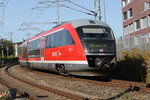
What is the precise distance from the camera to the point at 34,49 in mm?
20812

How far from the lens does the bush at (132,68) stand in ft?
46.0

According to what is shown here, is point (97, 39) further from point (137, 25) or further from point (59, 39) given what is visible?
point (137, 25)

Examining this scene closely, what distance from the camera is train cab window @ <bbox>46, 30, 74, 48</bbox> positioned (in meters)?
13.3

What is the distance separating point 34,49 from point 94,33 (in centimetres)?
917

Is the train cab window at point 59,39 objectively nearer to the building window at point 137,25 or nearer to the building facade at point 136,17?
the building facade at point 136,17

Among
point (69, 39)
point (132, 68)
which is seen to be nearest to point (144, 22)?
point (132, 68)

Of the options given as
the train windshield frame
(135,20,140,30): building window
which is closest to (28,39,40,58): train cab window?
the train windshield frame

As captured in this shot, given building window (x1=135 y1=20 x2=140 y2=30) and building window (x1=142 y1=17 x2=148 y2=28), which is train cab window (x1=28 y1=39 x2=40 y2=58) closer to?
building window (x1=142 y1=17 x2=148 y2=28)

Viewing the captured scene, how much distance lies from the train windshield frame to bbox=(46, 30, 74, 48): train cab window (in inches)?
26.1

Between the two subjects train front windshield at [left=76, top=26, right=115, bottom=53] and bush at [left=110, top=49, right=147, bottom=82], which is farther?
bush at [left=110, top=49, right=147, bottom=82]

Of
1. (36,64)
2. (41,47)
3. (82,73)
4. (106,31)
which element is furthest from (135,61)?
(36,64)

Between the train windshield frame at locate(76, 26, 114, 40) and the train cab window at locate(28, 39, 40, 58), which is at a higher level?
the train windshield frame at locate(76, 26, 114, 40)

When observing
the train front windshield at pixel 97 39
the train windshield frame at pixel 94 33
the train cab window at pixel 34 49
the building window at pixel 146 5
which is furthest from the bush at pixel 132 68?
the building window at pixel 146 5

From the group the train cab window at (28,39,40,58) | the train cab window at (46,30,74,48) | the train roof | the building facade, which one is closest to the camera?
the train roof
